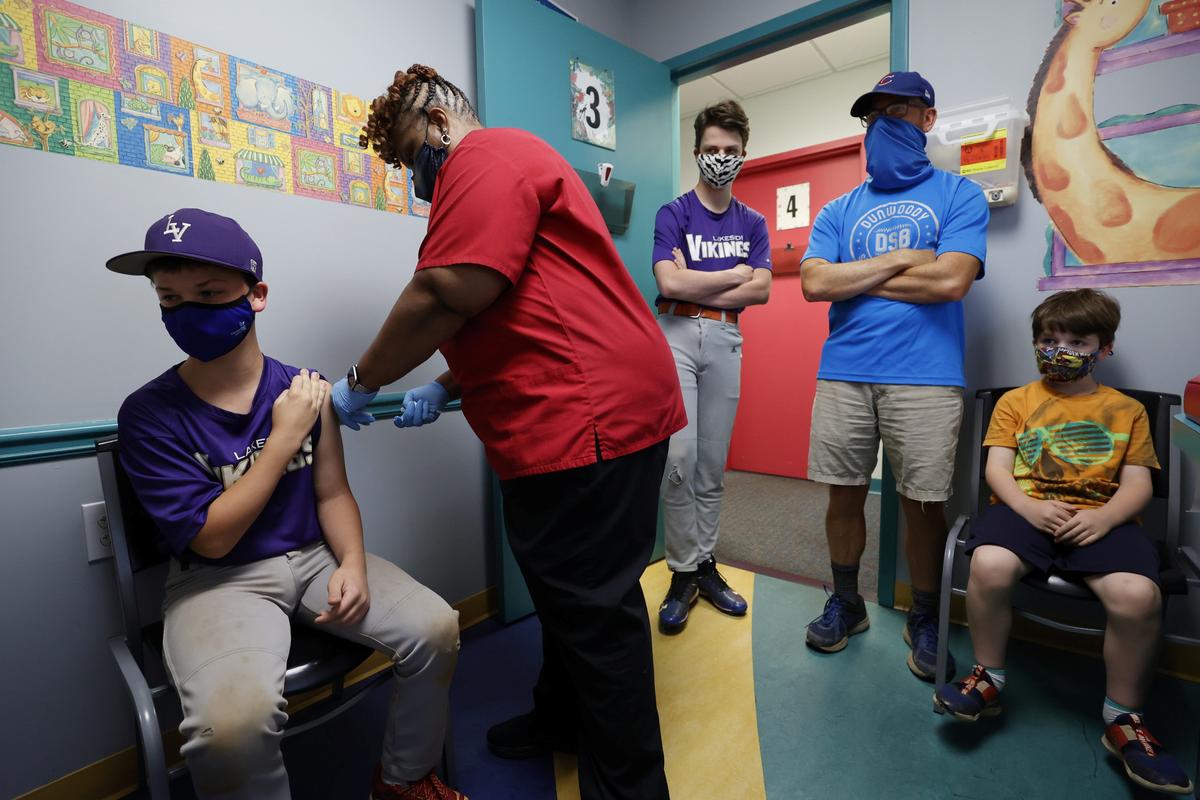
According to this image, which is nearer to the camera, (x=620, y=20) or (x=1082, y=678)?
(x=1082, y=678)

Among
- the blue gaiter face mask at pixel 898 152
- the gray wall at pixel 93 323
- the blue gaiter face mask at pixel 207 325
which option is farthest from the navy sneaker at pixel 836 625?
the blue gaiter face mask at pixel 207 325

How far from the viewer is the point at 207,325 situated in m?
1.12

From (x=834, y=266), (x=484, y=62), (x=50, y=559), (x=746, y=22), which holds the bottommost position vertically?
(x=50, y=559)

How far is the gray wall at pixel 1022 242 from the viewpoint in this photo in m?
1.73

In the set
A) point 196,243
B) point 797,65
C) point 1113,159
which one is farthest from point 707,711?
point 797,65

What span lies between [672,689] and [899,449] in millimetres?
1016

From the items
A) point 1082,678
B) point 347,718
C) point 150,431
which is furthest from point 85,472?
point 1082,678

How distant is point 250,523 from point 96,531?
0.52m

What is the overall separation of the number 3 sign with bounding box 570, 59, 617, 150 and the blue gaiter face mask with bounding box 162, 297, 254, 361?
155 cm

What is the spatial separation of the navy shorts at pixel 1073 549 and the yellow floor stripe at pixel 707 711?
0.76 metres

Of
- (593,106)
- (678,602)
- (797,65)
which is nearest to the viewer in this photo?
(678,602)

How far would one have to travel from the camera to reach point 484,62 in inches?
78.5

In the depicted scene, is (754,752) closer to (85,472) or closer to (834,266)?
(834,266)

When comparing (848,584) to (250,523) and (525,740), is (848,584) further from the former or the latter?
(250,523)
